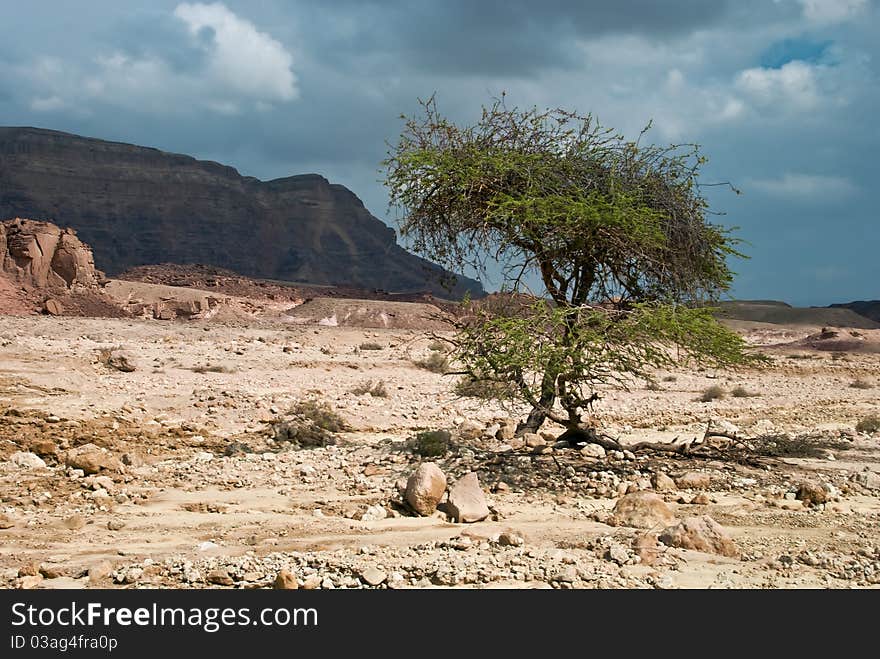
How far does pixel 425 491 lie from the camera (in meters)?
6.72

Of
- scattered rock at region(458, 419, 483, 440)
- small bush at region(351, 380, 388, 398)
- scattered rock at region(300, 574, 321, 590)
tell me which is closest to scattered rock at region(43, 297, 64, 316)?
small bush at region(351, 380, 388, 398)

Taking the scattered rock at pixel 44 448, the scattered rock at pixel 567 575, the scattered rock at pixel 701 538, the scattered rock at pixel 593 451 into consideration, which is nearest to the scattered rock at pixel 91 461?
the scattered rock at pixel 44 448

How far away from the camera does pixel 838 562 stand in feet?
17.2

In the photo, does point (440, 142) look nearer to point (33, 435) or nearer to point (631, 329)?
point (631, 329)

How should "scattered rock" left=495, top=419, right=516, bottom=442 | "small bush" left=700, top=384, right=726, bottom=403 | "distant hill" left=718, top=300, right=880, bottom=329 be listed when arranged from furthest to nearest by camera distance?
"distant hill" left=718, top=300, right=880, bottom=329 < "small bush" left=700, top=384, right=726, bottom=403 < "scattered rock" left=495, top=419, right=516, bottom=442

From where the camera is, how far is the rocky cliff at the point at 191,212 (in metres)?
102

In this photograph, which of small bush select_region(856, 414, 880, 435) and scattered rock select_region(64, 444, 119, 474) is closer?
scattered rock select_region(64, 444, 119, 474)

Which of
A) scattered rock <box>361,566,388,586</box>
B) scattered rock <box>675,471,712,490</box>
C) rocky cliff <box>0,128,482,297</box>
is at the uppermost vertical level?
rocky cliff <box>0,128,482,297</box>

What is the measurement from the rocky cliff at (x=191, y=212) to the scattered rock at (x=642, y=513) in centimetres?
9082

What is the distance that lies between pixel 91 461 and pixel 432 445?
146 inches

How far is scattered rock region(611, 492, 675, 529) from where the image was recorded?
6.30 m

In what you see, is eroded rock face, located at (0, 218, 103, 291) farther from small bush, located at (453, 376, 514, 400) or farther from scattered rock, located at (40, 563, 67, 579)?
scattered rock, located at (40, 563, 67, 579)

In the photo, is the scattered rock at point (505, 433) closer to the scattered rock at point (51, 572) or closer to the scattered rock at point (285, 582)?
the scattered rock at point (285, 582)

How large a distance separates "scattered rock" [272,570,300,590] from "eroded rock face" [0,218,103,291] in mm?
40051
